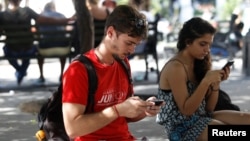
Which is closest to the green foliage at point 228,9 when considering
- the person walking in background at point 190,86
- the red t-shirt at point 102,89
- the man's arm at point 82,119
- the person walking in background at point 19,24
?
the person walking in background at point 19,24

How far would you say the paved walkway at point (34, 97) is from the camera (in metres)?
6.56

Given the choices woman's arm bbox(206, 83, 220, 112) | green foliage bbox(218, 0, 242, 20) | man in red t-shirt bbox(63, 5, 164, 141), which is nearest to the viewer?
man in red t-shirt bbox(63, 5, 164, 141)

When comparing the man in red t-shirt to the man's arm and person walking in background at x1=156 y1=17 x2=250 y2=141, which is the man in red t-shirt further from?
person walking in background at x1=156 y1=17 x2=250 y2=141

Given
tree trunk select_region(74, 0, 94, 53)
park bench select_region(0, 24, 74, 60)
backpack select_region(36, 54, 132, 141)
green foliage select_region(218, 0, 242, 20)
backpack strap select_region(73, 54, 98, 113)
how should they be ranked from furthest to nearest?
green foliage select_region(218, 0, 242, 20) < park bench select_region(0, 24, 74, 60) < tree trunk select_region(74, 0, 94, 53) < backpack select_region(36, 54, 132, 141) < backpack strap select_region(73, 54, 98, 113)

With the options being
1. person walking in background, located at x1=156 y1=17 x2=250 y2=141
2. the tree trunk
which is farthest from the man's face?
the tree trunk

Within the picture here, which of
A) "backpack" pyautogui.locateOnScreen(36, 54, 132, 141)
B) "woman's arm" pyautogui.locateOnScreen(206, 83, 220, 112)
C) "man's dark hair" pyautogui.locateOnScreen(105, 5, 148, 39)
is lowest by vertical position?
"woman's arm" pyautogui.locateOnScreen(206, 83, 220, 112)

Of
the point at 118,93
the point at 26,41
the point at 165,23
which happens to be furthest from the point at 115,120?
the point at 165,23

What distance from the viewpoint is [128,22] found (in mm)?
3037

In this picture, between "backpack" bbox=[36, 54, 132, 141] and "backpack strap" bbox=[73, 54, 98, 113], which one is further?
"backpack" bbox=[36, 54, 132, 141]

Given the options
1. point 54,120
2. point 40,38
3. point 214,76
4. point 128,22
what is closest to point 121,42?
point 128,22

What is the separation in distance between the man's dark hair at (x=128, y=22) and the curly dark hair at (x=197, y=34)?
1.18 metres

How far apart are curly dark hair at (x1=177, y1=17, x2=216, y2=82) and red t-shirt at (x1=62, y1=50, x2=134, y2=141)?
1.02 meters

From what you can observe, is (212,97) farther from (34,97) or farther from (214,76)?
(34,97)

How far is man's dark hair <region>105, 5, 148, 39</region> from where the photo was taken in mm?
3037
